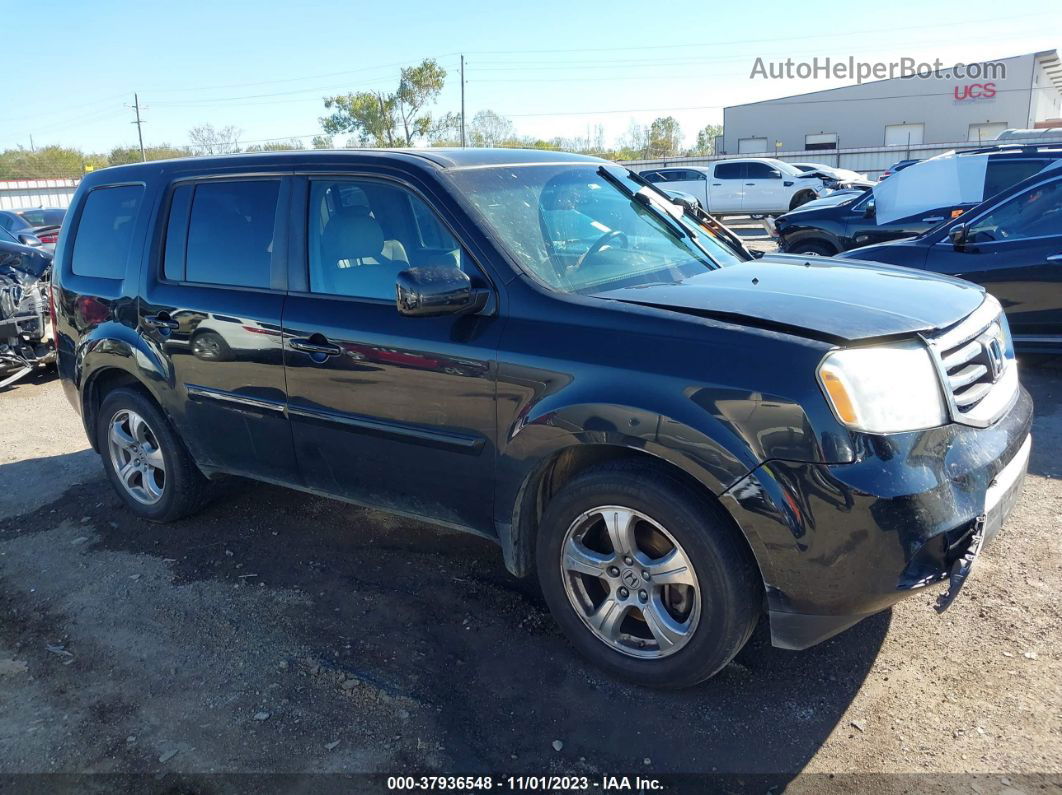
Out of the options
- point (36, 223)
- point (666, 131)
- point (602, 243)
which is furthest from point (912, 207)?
point (666, 131)

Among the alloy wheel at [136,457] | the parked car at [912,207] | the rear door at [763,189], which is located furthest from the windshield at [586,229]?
the rear door at [763,189]

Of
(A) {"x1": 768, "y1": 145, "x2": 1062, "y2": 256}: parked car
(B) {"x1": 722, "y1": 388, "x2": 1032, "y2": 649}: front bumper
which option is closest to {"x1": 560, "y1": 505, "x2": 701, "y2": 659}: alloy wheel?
(B) {"x1": 722, "y1": 388, "x2": 1032, "y2": 649}: front bumper

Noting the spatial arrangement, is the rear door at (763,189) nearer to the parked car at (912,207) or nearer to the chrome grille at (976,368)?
the parked car at (912,207)

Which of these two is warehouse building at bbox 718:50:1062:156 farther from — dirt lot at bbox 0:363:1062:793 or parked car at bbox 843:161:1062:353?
dirt lot at bbox 0:363:1062:793

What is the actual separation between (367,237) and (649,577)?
192 centimetres

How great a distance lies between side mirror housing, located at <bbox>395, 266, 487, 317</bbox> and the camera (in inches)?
118

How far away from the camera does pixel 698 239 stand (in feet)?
13.3

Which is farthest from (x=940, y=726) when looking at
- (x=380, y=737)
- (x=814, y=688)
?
(x=380, y=737)

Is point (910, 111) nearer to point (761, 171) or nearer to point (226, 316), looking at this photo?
point (761, 171)

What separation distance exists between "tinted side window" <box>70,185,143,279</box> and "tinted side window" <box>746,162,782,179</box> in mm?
22256

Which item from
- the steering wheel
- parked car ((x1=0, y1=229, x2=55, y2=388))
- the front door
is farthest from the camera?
parked car ((x1=0, y1=229, x2=55, y2=388))

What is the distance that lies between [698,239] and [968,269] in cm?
400

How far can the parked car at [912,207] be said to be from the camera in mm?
9414

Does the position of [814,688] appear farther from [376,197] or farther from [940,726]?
[376,197]
